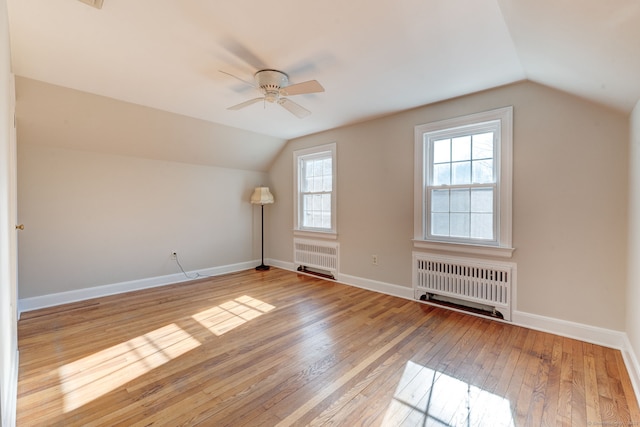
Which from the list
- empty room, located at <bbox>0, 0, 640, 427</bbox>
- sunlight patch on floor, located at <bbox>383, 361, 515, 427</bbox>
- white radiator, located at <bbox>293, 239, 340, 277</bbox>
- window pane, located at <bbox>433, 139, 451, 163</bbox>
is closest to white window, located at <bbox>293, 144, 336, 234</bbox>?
empty room, located at <bbox>0, 0, 640, 427</bbox>

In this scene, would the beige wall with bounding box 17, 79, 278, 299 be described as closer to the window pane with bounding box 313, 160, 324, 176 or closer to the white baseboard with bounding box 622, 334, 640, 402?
the window pane with bounding box 313, 160, 324, 176

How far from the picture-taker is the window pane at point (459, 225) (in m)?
3.23

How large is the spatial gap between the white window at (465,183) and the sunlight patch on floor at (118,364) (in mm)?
2864

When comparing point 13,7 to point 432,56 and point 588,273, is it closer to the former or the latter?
point 432,56

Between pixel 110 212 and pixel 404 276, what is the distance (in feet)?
13.5

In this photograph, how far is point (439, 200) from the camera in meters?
3.43

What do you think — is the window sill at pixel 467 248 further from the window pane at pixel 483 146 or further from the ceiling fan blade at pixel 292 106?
the ceiling fan blade at pixel 292 106

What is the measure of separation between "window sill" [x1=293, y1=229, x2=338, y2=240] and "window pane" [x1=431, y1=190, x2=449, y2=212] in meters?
1.59

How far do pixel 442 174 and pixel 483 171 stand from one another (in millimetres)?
444

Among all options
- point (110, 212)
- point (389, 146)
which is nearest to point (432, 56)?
point (389, 146)

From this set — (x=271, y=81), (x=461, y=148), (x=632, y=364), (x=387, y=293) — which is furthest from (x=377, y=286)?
(x=271, y=81)

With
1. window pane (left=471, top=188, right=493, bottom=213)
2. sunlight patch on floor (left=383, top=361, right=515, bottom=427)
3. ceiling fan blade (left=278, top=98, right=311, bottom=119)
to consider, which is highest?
ceiling fan blade (left=278, top=98, right=311, bottom=119)

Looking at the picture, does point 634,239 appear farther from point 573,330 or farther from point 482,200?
point 482,200

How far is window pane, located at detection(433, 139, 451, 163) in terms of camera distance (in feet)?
11.0
